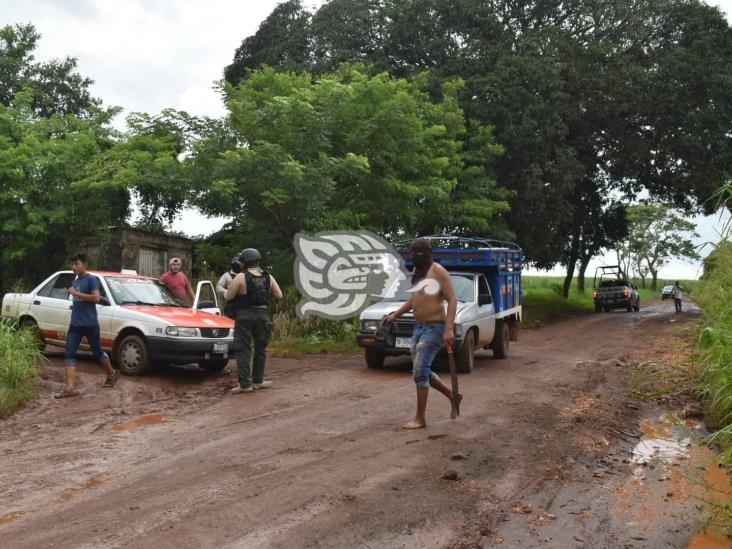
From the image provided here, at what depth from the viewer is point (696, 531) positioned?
16.5 ft

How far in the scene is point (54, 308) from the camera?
12875 millimetres

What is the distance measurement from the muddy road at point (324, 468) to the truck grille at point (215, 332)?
91cm

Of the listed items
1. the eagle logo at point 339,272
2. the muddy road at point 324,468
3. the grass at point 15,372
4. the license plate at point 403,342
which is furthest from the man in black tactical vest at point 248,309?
the eagle logo at point 339,272

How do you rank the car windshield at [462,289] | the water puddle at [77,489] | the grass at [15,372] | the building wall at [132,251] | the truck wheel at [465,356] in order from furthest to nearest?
the building wall at [132,251], the car windshield at [462,289], the truck wheel at [465,356], the grass at [15,372], the water puddle at [77,489]

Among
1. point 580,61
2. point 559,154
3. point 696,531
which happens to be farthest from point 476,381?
point 580,61

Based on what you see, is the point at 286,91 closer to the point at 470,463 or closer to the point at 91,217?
the point at 91,217

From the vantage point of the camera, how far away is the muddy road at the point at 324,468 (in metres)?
4.88

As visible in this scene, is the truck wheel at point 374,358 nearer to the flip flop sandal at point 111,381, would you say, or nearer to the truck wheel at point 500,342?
the truck wheel at point 500,342

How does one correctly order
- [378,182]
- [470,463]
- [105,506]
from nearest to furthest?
1. [105,506]
2. [470,463]
3. [378,182]

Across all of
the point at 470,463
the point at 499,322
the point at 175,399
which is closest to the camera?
the point at 470,463

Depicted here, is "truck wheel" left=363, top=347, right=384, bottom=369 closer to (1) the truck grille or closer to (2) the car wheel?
(1) the truck grille

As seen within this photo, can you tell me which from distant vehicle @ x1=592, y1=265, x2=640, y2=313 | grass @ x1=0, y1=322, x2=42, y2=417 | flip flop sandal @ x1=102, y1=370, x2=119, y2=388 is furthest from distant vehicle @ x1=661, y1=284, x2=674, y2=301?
grass @ x1=0, y1=322, x2=42, y2=417

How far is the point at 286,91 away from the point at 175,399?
39.4ft

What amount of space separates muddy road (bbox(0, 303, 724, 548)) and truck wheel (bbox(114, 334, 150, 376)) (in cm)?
28
